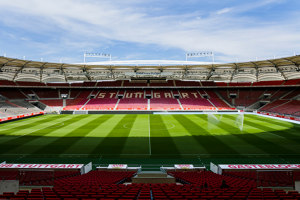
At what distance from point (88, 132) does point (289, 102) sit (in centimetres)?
4477

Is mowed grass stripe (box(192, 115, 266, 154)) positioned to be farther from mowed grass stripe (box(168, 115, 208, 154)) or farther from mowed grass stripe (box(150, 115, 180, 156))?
mowed grass stripe (box(150, 115, 180, 156))

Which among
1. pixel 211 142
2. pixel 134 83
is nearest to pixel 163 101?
pixel 134 83

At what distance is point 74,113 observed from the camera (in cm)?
4678

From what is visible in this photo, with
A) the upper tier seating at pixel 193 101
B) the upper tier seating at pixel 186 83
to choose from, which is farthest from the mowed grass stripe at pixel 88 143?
the upper tier seating at pixel 186 83

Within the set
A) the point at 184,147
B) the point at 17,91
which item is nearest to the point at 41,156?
the point at 184,147

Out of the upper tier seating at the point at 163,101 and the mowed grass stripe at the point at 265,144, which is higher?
the upper tier seating at the point at 163,101

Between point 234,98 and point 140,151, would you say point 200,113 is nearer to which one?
point 234,98

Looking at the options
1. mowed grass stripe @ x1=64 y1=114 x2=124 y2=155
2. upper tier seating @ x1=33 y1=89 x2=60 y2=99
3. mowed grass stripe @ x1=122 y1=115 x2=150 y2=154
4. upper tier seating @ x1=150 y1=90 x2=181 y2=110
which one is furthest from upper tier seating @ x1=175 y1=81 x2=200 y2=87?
Answer: mowed grass stripe @ x1=64 y1=114 x2=124 y2=155

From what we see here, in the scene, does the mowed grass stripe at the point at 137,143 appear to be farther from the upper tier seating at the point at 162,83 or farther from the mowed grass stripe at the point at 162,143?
the upper tier seating at the point at 162,83

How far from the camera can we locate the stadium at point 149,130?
8.26 meters

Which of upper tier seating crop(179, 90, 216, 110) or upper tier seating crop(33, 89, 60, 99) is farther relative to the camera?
upper tier seating crop(33, 89, 60, 99)

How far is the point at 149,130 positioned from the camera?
1041 inches

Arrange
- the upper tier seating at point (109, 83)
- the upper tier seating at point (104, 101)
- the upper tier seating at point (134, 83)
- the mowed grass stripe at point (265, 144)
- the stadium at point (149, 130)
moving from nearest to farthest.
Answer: the stadium at point (149, 130) < the mowed grass stripe at point (265, 144) < the upper tier seating at point (104, 101) < the upper tier seating at point (109, 83) < the upper tier seating at point (134, 83)

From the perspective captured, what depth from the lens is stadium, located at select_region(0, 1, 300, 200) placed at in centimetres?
826
